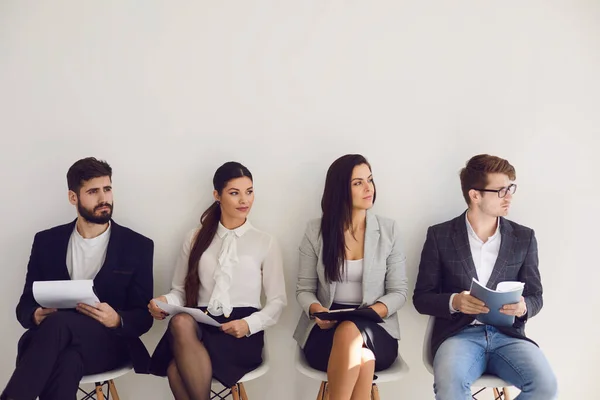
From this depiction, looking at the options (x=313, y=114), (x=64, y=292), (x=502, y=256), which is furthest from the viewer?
(x=313, y=114)

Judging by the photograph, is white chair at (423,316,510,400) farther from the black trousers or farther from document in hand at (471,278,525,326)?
the black trousers

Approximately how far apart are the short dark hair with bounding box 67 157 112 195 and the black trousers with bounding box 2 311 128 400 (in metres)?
0.69

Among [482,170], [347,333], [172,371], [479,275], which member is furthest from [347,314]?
[482,170]

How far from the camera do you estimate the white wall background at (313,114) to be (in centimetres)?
333

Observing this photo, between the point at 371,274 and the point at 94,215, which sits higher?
the point at 94,215

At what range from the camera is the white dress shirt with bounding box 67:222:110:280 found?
123 inches

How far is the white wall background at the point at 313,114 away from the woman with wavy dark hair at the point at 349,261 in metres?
0.26

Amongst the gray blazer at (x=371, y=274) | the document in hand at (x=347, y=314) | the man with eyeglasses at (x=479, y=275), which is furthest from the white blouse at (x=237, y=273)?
the man with eyeglasses at (x=479, y=275)

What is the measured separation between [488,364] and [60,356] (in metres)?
2.01

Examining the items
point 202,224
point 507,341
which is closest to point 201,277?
point 202,224

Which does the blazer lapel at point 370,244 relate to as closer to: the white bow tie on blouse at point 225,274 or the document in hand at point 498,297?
the document in hand at point 498,297

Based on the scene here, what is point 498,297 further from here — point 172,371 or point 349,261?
point 172,371

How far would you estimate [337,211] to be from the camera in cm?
312

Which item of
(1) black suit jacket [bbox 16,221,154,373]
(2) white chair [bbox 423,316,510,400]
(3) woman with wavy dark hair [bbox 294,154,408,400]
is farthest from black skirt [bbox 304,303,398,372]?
(1) black suit jacket [bbox 16,221,154,373]
